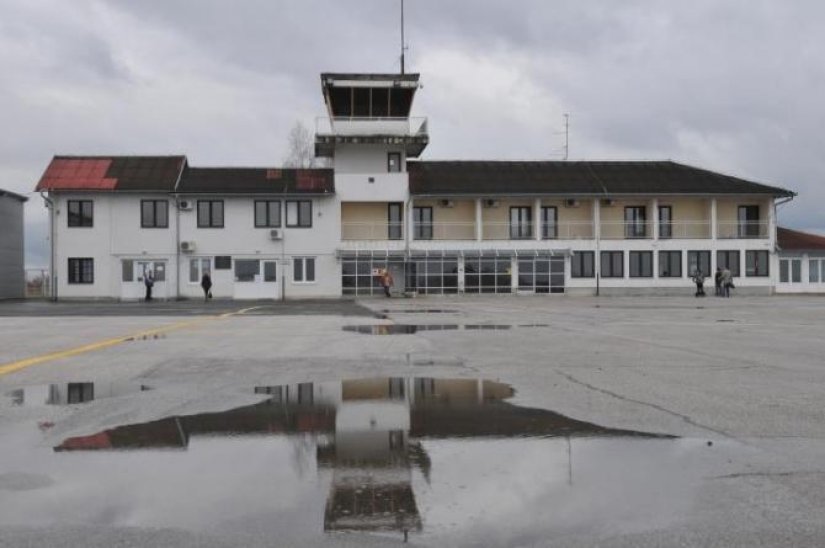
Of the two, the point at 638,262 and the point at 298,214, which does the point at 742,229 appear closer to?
the point at 638,262

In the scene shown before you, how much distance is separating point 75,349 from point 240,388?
601 centimetres

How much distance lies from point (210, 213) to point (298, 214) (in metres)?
5.12

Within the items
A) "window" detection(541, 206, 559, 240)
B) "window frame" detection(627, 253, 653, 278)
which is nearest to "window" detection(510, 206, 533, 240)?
"window" detection(541, 206, 559, 240)

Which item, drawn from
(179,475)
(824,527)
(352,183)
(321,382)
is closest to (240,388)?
(321,382)

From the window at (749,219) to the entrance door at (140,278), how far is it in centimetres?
3587

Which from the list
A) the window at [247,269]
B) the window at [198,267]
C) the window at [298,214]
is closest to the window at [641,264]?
the window at [298,214]

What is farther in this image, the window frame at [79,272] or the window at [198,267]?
the window at [198,267]

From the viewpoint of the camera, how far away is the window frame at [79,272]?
157 feet

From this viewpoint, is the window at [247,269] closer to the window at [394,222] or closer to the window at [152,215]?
the window at [152,215]

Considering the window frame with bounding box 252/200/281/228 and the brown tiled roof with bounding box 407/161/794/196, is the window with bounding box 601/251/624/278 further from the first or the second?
the window frame with bounding box 252/200/281/228

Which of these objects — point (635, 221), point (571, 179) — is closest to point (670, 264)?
point (635, 221)

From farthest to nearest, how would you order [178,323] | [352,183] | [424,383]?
1. [352,183]
2. [178,323]
3. [424,383]

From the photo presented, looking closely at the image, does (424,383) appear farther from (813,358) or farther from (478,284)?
(478,284)

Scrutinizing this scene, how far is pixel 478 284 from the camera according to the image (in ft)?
165
